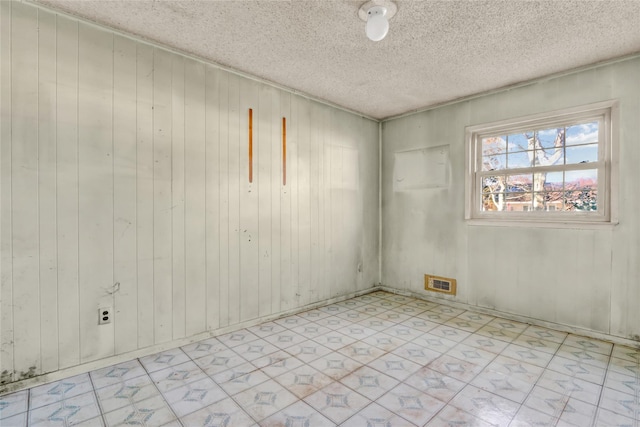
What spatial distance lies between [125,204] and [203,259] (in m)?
0.77

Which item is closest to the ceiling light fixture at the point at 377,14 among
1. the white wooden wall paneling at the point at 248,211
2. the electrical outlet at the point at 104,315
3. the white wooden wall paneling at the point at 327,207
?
the white wooden wall paneling at the point at 248,211

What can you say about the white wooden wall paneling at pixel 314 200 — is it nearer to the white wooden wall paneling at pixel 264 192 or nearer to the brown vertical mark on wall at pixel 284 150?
the brown vertical mark on wall at pixel 284 150

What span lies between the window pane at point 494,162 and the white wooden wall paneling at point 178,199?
326 centimetres

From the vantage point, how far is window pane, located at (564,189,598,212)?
9.53 feet

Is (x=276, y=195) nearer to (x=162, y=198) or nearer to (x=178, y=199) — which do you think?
(x=178, y=199)

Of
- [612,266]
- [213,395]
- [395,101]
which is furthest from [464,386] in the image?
[395,101]

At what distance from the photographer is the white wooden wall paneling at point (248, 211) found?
9.92ft

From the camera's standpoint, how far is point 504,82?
3.20m

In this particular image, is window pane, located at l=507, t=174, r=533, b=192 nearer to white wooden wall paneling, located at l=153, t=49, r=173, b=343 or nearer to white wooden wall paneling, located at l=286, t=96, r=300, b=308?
white wooden wall paneling, located at l=286, t=96, r=300, b=308

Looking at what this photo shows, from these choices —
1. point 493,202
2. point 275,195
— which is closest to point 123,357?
point 275,195

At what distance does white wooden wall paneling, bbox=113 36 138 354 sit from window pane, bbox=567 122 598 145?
13.0ft

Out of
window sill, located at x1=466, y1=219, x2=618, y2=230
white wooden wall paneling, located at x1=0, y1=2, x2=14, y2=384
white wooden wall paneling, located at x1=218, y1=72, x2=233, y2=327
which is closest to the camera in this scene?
white wooden wall paneling, located at x1=0, y1=2, x2=14, y2=384

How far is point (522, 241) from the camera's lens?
3238 mm

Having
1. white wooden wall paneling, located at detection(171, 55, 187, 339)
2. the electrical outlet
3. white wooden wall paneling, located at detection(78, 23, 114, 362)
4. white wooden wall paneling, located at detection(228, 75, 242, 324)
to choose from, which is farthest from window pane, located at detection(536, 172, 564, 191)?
the electrical outlet
